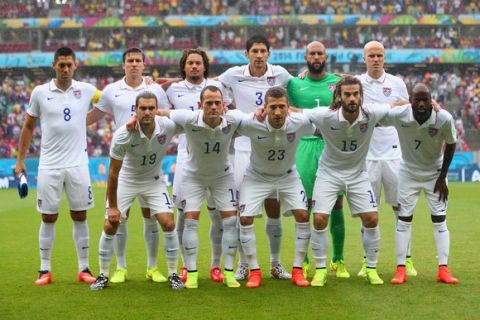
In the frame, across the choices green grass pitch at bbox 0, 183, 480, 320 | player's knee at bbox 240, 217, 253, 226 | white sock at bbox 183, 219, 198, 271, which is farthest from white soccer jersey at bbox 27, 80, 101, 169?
player's knee at bbox 240, 217, 253, 226

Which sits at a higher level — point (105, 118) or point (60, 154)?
point (60, 154)

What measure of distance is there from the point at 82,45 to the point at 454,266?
37.8m

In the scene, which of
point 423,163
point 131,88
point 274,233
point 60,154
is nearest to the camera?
point 423,163

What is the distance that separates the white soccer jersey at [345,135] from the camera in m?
8.43

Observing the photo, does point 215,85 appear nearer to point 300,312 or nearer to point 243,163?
point 243,163

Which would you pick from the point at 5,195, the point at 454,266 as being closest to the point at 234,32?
the point at 5,195

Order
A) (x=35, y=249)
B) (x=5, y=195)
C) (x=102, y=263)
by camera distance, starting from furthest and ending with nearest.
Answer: (x=5, y=195) < (x=35, y=249) < (x=102, y=263)

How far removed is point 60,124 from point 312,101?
2.83 m

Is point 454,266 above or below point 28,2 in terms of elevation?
below

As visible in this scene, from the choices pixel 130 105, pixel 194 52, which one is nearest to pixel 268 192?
pixel 194 52

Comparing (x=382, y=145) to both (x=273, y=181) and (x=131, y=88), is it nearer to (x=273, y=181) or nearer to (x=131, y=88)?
(x=273, y=181)

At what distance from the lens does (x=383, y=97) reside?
373 inches

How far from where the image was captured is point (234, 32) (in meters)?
45.2

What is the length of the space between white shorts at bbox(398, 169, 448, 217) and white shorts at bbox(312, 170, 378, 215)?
15.3 inches
